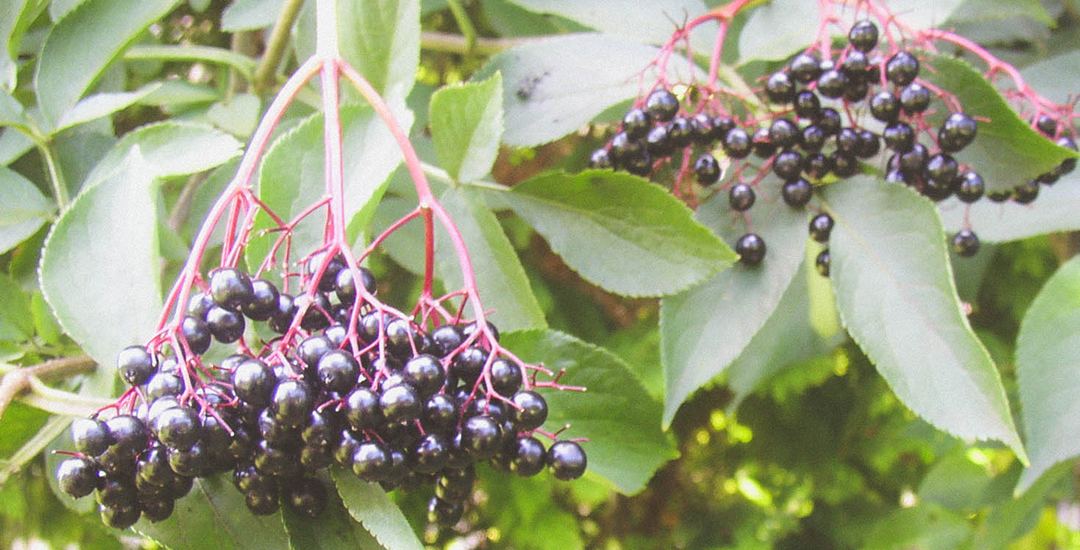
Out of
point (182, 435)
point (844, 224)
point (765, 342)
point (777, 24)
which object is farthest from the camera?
point (765, 342)

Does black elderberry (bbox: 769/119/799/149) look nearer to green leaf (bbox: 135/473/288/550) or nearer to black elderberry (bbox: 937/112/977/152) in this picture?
black elderberry (bbox: 937/112/977/152)

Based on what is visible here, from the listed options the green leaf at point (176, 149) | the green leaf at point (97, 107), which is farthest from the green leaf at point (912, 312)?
the green leaf at point (97, 107)

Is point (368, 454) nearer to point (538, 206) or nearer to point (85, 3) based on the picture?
point (538, 206)

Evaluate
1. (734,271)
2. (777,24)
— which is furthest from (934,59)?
(734,271)

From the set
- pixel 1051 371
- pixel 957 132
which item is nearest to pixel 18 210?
pixel 957 132

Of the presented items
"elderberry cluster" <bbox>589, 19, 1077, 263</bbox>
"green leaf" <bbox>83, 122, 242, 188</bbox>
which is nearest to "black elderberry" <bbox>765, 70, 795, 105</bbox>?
"elderberry cluster" <bbox>589, 19, 1077, 263</bbox>

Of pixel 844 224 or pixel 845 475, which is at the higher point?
pixel 844 224

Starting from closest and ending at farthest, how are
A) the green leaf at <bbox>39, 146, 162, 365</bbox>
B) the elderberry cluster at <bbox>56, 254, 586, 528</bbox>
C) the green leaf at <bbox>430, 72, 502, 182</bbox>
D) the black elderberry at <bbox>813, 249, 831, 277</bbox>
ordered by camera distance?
the elderberry cluster at <bbox>56, 254, 586, 528</bbox>, the green leaf at <bbox>39, 146, 162, 365</bbox>, the green leaf at <bbox>430, 72, 502, 182</bbox>, the black elderberry at <bbox>813, 249, 831, 277</bbox>
